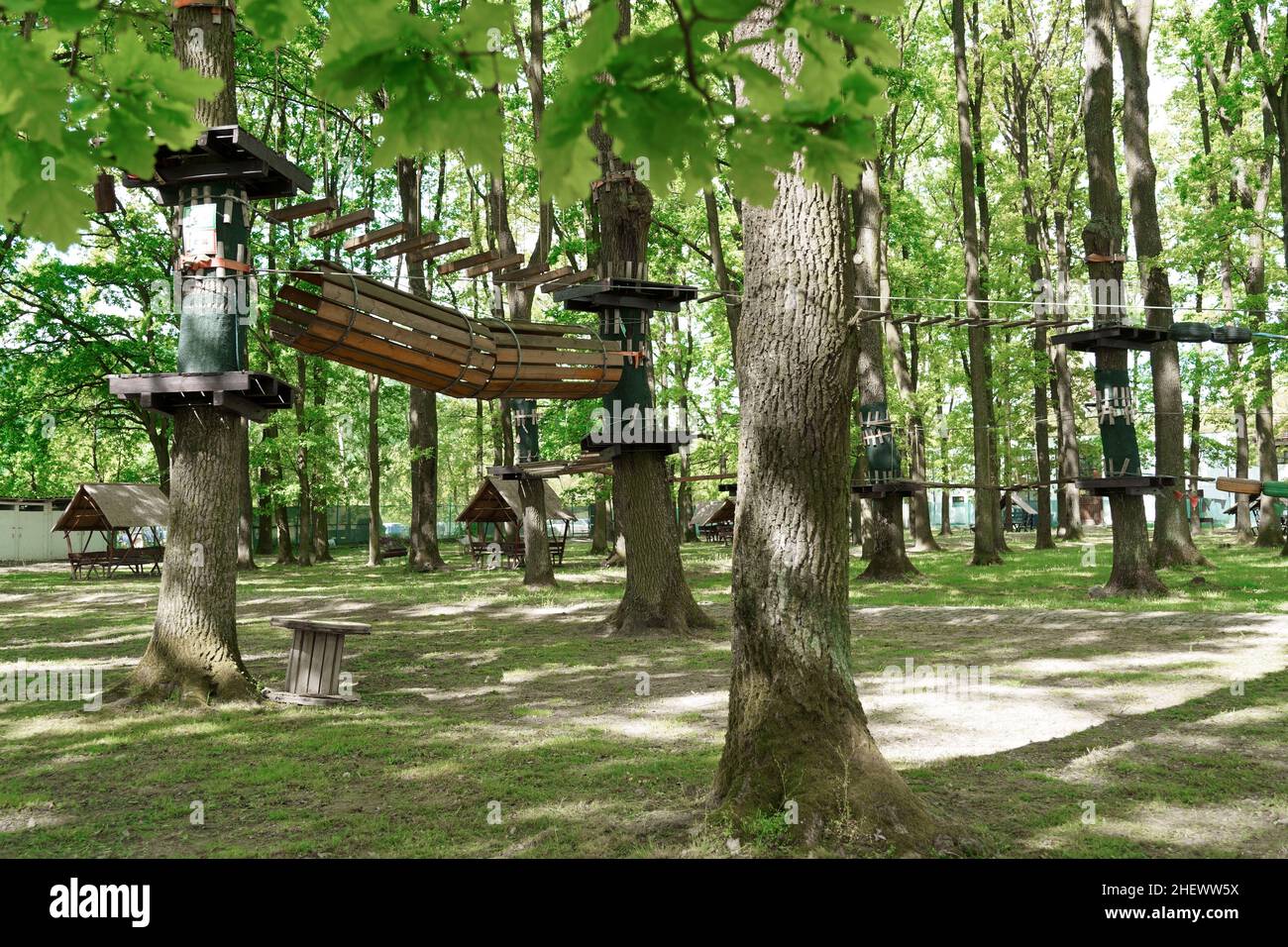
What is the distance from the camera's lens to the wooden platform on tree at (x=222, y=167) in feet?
26.1

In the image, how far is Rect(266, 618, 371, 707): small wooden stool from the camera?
8.47 m

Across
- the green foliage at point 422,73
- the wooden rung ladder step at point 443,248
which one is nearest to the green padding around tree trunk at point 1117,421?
the wooden rung ladder step at point 443,248

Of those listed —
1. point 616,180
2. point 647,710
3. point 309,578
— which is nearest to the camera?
point 647,710

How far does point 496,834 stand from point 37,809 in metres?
2.69

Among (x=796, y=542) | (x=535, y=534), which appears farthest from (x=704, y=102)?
(x=535, y=534)

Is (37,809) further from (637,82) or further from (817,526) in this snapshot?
(637,82)

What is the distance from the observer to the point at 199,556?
8.20m

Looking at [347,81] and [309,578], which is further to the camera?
[309,578]

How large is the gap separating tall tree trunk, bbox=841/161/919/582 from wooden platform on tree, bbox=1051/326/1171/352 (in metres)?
4.08

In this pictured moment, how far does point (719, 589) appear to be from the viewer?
61.0 ft

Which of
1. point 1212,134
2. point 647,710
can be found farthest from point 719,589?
point 1212,134

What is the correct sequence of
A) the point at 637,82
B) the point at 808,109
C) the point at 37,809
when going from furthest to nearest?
the point at 37,809
the point at 808,109
the point at 637,82

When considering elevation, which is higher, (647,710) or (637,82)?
(637,82)

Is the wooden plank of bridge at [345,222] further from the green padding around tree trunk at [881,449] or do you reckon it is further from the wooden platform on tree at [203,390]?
the green padding around tree trunk at [881,449]
